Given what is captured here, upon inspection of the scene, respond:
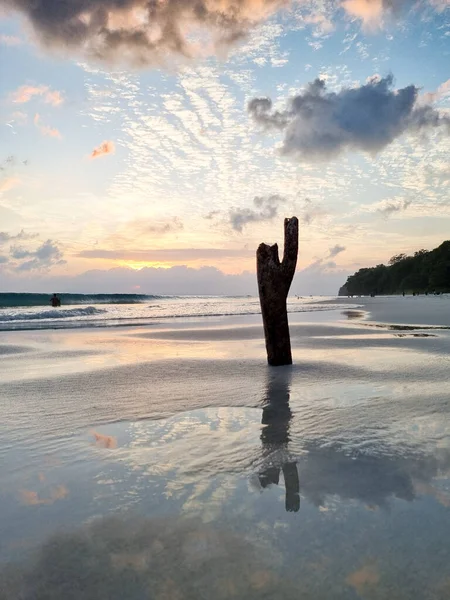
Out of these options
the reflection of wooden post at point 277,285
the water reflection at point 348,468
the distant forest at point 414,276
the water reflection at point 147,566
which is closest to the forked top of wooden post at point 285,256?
the reflection of wooden post at point 277,285

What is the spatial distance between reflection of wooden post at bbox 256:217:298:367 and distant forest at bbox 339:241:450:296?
91784mm

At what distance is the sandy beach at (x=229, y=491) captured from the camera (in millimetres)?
2021

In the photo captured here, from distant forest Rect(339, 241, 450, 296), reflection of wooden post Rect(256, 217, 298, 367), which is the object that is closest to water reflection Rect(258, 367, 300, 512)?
reflection of wooden post Rect(256, 217, 298, 367)

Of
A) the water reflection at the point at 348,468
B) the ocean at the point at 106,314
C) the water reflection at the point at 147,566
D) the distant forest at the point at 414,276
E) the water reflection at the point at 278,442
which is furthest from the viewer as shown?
the distant forest at the point at 414,276

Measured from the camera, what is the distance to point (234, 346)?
12.4 metres

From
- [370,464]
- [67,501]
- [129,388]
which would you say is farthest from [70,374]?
[370,464]

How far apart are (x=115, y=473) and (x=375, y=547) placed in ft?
6.07

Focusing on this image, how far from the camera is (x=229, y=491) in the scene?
9.41ft

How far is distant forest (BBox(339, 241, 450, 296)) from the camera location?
91431 mm

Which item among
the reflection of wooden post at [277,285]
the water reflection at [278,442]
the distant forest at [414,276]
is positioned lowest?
the water reflection at [278,442]

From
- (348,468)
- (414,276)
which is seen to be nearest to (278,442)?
(348,468)

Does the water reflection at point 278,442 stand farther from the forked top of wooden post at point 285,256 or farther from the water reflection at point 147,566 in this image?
the forked top of wooden post at point 285,256

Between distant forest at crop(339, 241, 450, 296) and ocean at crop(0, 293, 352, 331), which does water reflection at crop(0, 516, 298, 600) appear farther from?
distant forest at crop(339, 241, 450, 296)

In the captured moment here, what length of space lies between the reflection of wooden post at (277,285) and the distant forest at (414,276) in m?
91.8
